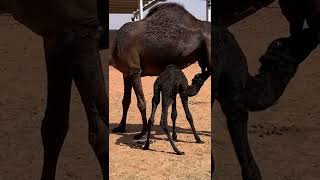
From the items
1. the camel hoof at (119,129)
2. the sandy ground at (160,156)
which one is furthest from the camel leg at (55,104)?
the camel hoof at (119,129)

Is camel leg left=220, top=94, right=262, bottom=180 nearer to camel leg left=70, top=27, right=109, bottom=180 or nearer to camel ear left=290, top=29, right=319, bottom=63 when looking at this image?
camel ear left=290, top=29, right=319, bottom=63

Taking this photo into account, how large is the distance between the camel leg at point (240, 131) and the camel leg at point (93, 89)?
477 mm

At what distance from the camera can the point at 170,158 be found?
4.16 meters

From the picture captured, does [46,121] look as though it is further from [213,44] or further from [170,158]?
[170,158]

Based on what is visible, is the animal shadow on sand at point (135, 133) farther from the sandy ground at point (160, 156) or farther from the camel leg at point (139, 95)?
the camel leg at point (139, 95)

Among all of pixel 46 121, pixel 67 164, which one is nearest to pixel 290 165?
pixel 67 164

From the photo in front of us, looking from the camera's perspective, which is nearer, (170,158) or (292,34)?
(292,34)

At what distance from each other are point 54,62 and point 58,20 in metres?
0.18

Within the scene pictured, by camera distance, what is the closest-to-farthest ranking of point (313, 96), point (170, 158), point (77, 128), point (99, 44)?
point (99, 44)
point (170, 158)
point (77, 128)
point (313, 96)

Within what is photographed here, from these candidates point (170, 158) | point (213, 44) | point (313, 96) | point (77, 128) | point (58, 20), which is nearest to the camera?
point (58, 20)

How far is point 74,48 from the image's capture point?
5.96ft

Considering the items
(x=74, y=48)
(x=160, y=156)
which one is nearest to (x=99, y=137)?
(x=74, y=48)

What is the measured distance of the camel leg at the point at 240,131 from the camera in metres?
2.01

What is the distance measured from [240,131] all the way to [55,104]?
729mm
